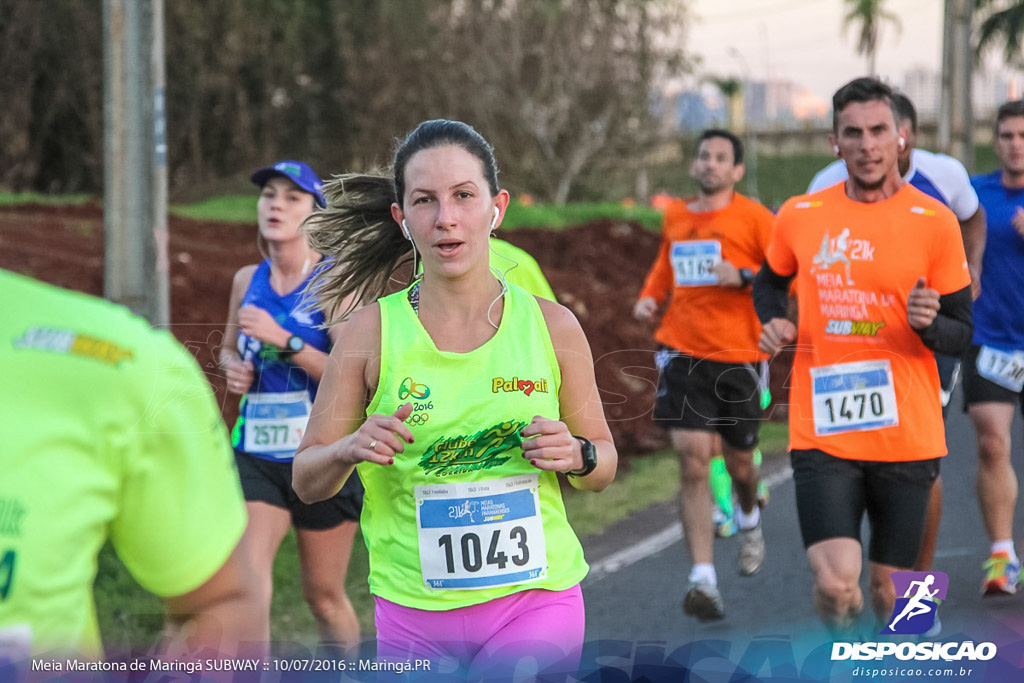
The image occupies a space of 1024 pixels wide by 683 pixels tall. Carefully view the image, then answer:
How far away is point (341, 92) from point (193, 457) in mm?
28323

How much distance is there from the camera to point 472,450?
331cm

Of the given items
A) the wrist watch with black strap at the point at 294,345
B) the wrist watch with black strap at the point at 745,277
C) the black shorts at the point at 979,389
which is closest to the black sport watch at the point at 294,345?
the wrist watch with black strap at the point at 294,345

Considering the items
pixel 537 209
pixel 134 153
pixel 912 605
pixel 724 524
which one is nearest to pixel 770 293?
pixel 912 605

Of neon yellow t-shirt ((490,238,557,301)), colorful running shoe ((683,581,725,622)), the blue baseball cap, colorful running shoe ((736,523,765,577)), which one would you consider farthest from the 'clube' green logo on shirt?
colorful running shoe ((736,523,765,577))

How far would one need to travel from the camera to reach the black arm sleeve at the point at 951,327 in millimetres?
4516

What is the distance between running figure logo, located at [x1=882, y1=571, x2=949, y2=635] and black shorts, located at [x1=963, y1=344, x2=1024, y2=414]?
63.9 inches

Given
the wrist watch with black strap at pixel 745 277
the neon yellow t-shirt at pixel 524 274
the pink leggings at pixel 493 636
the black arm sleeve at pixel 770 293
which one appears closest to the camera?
the pink leggings at pixel 493 636

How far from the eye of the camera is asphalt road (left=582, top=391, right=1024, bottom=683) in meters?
4.62

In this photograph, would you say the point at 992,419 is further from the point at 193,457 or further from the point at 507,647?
the point at 193,457

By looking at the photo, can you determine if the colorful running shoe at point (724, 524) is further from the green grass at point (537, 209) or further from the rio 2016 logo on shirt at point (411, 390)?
the rio 2016 logo on shirt at point (411, 390)

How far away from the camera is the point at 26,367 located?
1825mm

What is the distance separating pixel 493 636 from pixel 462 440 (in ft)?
1.64

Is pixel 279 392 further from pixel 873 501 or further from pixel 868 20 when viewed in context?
pixel 868 20

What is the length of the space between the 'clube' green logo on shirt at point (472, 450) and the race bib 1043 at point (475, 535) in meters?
0.04
